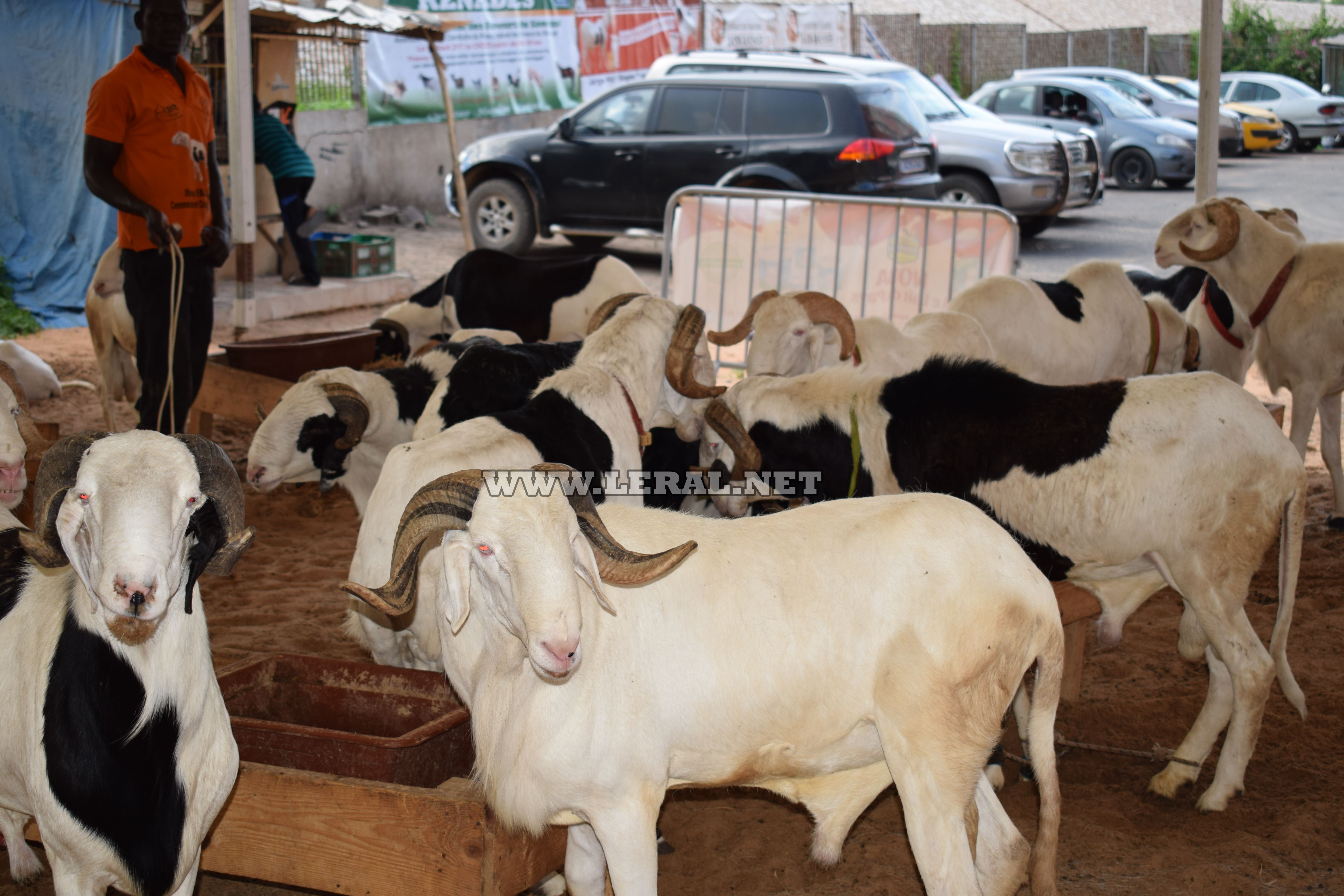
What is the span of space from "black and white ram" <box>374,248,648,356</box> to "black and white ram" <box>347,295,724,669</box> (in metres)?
2.63

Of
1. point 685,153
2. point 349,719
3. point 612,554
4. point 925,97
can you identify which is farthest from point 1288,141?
point 612,554

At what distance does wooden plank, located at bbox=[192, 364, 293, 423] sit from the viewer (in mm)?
6750

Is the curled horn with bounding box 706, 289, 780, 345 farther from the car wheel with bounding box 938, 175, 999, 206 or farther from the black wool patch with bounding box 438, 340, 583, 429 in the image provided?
the car wheel with bounding box 938, 175, 999, 206

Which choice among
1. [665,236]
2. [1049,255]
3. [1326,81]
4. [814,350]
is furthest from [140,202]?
[1326,81]

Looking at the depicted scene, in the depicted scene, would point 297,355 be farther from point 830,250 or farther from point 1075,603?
point 1075,603

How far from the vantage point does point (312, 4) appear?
11578mm

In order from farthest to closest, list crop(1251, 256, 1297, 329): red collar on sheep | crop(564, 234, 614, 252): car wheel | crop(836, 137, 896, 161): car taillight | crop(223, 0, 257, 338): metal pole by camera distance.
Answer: crop(564, 234, 614, 252): car wheel < crop(836, 137, 896, 161): car taillight < crop(223, 0, 257, 338): metal pole < crop(1251, 256, 1297, 329): red collar on sheep

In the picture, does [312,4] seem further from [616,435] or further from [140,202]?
[616,435]

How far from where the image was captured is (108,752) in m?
2.58

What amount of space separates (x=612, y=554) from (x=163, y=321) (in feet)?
13.0

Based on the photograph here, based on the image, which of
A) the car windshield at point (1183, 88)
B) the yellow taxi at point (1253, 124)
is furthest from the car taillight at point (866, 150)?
the yellow taxi at point (1253, 124)

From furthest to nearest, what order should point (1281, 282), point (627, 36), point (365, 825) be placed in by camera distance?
point (627, 36) < point (1281, 282) < point (365, 825)

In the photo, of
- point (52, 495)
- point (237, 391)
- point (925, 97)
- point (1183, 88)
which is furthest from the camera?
point (1183, 88)

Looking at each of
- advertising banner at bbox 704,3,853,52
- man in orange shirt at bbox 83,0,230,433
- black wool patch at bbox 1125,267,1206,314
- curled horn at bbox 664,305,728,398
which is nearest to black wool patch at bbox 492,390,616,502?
curled horn at bbox 664,305,728,398
